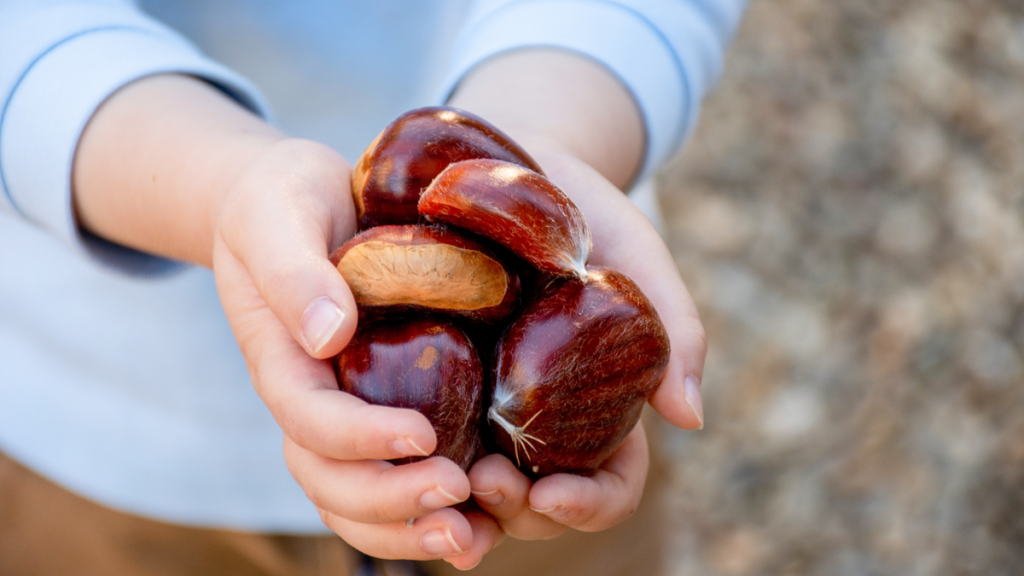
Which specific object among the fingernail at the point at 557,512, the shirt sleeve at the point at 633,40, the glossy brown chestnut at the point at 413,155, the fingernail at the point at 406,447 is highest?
the shirt sleeve at the point at 633,40

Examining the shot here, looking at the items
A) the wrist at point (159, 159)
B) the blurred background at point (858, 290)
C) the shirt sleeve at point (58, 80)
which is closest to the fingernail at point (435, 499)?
the wrist at point (159, 159)

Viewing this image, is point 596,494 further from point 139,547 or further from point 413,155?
point 139,547

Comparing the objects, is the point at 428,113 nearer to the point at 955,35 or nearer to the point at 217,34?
the point at 217,34

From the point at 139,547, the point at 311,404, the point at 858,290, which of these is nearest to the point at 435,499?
the point at 311,404

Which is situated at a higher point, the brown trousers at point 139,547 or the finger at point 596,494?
the finger at point 596,494

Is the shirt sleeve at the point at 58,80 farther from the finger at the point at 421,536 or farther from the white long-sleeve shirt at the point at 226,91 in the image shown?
the finger at the point at 421,536

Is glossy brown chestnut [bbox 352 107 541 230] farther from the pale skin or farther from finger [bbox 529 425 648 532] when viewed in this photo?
finger [bbox 529 425 648 532]

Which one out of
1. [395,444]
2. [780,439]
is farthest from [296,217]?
[780,439]
